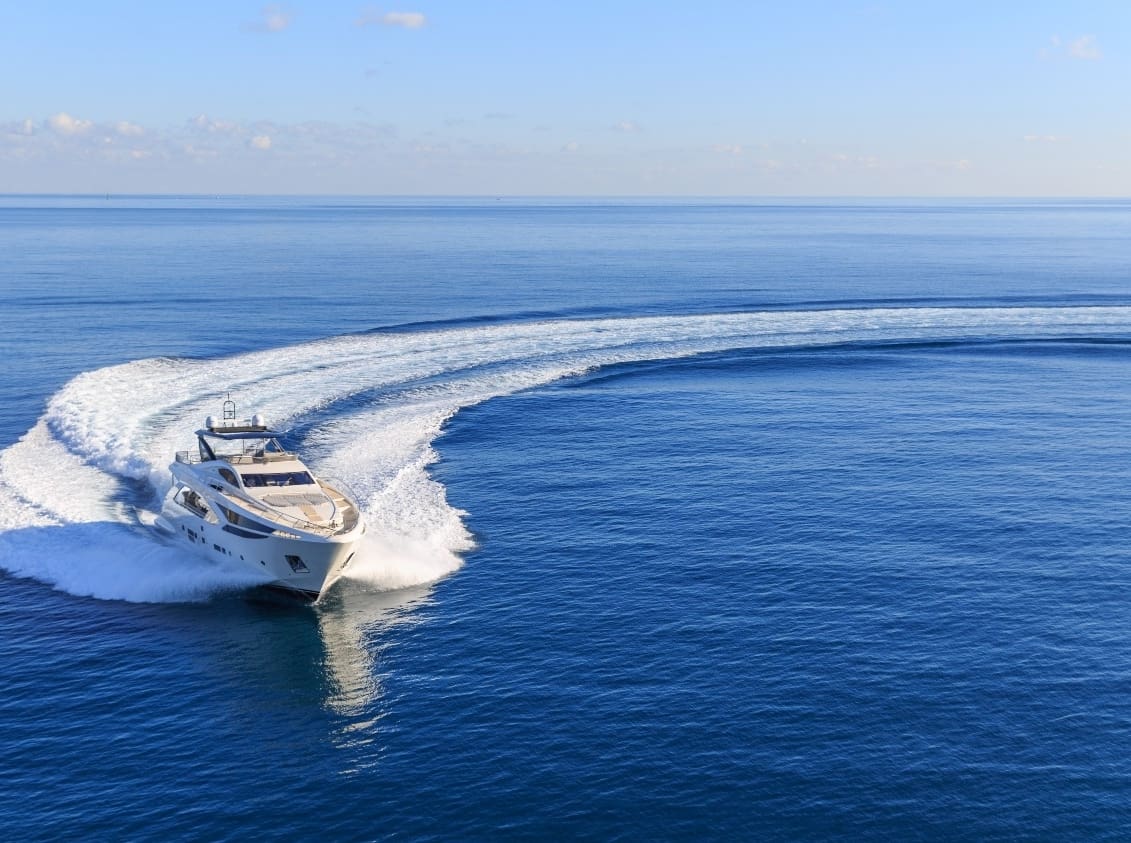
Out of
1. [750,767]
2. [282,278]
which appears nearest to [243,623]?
[750,767]

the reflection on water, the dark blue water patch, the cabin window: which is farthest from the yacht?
the dark blue water patch

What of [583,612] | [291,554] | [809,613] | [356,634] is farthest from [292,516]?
[809,613]

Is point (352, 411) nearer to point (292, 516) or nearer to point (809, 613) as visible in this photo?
point (292, 516)

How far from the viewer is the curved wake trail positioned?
192 ft

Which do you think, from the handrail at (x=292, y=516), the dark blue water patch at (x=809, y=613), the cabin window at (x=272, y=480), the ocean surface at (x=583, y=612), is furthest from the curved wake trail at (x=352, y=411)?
the cabin window at (x=272, y=480)

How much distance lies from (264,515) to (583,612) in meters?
16.9

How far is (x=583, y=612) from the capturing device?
51969 mm

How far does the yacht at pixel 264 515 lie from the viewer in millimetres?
54094

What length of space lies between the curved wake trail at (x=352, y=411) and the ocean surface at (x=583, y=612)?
0.34 m

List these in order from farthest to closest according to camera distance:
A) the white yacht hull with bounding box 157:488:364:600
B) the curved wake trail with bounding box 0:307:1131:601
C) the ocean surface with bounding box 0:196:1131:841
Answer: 1. the curved wake trail with bounding box 0:307:1131:601
2. the white yacht hull with bounding box 157:488:364:600
3. the ocean surface with bounding box 0:196:1131:841

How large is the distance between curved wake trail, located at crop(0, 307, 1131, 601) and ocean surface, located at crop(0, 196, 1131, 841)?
1.12ft

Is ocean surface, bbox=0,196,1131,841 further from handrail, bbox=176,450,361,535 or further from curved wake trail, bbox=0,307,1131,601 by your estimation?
handrail, bbox=176,450,361,535

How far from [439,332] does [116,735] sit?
276 ft

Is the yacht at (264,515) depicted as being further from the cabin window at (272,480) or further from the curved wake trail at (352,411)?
the curved wake trail at (352,411)
